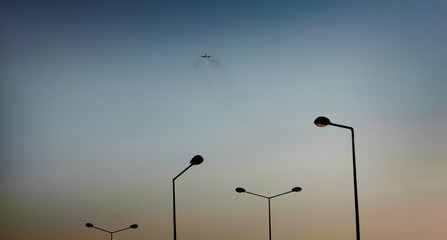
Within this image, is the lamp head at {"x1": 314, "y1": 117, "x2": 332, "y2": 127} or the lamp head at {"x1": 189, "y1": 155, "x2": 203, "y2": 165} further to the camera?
the lamp head at {"x1": 189, "y1": 155, "x2": 203, "y2": 165}

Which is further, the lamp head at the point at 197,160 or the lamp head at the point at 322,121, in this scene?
the lamp head at the point at 197,160

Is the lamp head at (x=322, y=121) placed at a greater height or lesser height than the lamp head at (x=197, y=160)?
greater

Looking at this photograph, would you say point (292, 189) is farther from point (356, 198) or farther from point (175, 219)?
point (356, 198)

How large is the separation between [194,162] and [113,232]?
39.7 meters

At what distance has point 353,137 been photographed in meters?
29.2

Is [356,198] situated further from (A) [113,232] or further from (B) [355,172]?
(A) [113,232]

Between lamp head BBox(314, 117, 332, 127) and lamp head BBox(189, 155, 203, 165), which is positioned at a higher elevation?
lamp head BBox(314, 117, 332, 127)

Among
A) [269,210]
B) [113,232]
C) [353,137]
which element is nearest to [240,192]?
[269,210]

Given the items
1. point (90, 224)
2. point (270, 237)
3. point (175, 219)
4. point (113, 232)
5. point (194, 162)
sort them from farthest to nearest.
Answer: point (113, 232), point (90, 224), point (270, 237), point (175, 219), point (194, 162)

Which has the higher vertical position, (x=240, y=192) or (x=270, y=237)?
(x=240, y=192)

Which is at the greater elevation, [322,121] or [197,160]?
[322,121]

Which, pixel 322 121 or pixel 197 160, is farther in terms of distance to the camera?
Answer: pixel 197 160

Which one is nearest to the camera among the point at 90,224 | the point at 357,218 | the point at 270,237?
the point at 357,218

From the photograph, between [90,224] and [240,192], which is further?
[90,224]
